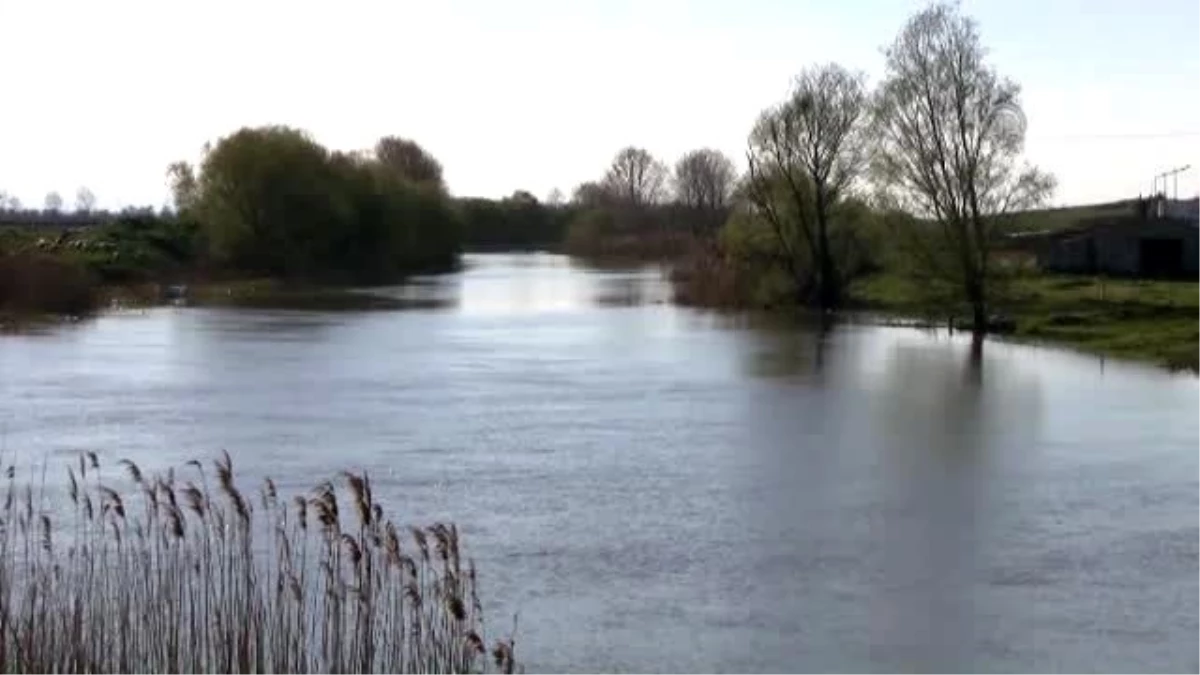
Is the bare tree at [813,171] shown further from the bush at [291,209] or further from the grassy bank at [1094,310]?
the bush at [291,209]

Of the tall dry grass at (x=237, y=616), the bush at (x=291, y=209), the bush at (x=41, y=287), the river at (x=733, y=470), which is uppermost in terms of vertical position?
the bush at (x=291, y=209)

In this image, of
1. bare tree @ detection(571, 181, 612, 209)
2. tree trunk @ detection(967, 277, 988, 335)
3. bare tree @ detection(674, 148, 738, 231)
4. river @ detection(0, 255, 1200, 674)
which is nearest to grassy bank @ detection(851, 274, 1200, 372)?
tree trunk @ detection(967, 277, 988, 335)

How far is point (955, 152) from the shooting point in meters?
34.8

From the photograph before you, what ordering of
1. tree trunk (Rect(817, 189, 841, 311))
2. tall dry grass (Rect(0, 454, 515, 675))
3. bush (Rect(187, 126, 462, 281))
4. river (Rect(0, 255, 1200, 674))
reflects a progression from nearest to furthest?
tall dry grass (Rect(0, 454, 515, 675))
river (Rect(0, 255, 1200, 674))
tree trunk (Rect(817, 189, 841, 311))
bush (Rect(187, 126, 462, 281))

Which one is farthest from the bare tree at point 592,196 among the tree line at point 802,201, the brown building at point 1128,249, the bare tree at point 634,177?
the brown building at point 1128,249

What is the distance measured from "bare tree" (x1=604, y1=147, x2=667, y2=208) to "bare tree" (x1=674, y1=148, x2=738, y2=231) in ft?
46.2

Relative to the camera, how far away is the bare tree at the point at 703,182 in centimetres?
8088

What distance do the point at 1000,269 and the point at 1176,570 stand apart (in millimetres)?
25825

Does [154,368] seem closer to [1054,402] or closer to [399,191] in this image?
[1054,402]

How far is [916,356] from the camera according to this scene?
2677 centimetres

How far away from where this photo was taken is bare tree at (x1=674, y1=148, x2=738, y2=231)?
3184 inches

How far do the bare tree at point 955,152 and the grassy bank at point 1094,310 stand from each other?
1.02m

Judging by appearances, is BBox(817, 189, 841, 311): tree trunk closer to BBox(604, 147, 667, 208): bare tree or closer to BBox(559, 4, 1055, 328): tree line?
BBox(559, 4, 1055, 328): tree line

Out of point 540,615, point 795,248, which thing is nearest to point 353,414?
point 540,615
